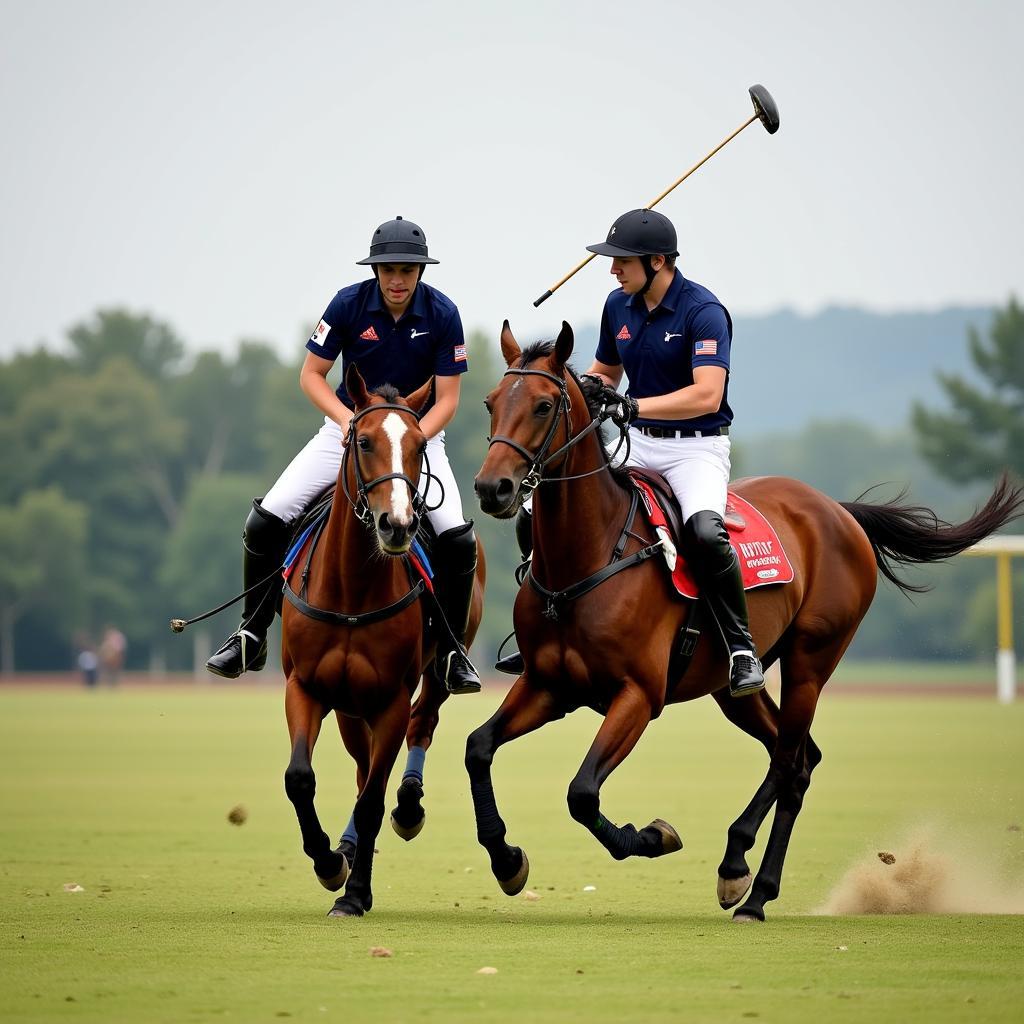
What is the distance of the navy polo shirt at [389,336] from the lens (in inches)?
Answer: 399

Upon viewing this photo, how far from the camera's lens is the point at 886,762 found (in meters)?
23.5

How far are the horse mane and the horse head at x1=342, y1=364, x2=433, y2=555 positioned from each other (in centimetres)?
62

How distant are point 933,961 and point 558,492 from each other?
9.31ft

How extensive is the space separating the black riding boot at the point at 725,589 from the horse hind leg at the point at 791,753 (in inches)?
37.4

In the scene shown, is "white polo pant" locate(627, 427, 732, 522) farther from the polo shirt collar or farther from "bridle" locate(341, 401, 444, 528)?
"bridle" locate(341, 401, 444, 528)

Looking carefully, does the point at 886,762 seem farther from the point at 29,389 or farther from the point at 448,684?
the point at 29,389

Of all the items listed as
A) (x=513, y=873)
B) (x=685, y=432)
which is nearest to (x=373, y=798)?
(x=513, y=873)

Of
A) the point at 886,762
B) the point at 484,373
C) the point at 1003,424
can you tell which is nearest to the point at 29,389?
the point at 484,373

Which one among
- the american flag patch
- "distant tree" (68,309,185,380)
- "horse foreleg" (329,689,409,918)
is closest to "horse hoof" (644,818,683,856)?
"horse foreleg" (329,689,409,918)

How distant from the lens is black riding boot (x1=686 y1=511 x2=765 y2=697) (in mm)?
9562

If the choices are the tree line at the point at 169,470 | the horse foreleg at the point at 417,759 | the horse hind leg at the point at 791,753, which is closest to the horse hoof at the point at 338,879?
the horse foreleg at the point at 417,759

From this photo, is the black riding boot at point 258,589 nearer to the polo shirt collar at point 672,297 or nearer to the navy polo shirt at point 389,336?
the navy polo shirt at point 389,336

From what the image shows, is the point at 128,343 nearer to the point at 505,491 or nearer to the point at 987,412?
the point at 987,412

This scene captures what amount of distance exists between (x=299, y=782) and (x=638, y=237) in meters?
3.25
